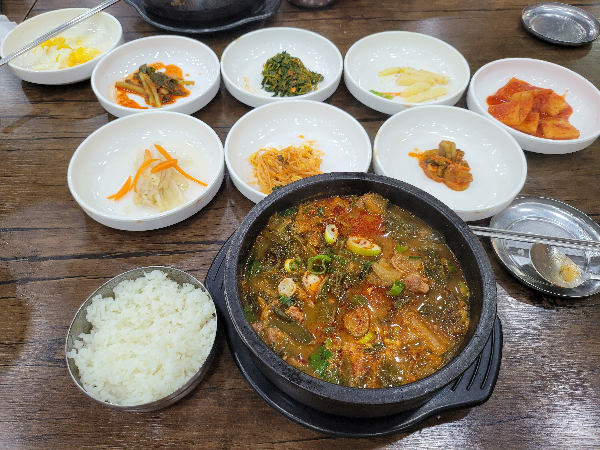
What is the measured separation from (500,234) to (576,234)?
2.53 ft

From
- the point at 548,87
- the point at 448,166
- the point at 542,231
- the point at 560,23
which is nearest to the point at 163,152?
the point at 448,166

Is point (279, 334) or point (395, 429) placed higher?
point (279, 334)

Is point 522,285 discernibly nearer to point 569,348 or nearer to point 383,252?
point 569,348

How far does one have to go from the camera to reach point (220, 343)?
184cm

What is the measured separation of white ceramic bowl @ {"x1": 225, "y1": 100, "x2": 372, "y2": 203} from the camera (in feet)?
8.33

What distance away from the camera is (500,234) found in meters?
1.84

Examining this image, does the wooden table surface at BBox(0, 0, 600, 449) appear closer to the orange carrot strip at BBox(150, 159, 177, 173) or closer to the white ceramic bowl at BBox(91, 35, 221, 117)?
the white ceramic bowl at BBox(91, 35, 221, 117)

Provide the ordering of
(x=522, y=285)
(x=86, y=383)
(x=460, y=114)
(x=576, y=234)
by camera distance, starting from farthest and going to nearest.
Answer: (x=460, y=114) < (x=576, y=234) < (x=522, y=285) < (x=86, y=383)

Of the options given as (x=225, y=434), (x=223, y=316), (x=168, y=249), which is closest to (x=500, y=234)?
(x=223, y=316)

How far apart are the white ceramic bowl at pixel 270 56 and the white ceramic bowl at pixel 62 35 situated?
99cm

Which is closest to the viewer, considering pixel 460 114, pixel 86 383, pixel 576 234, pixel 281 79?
pixel 86 383

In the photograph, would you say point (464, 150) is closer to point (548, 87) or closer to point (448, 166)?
point (448, 166)

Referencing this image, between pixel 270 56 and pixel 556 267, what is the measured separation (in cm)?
259

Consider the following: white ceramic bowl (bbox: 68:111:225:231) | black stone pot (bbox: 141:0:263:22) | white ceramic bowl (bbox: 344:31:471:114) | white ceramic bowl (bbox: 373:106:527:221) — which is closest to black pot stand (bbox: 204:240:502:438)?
white ceramic bowl (bbox: 373:106:527:221)
